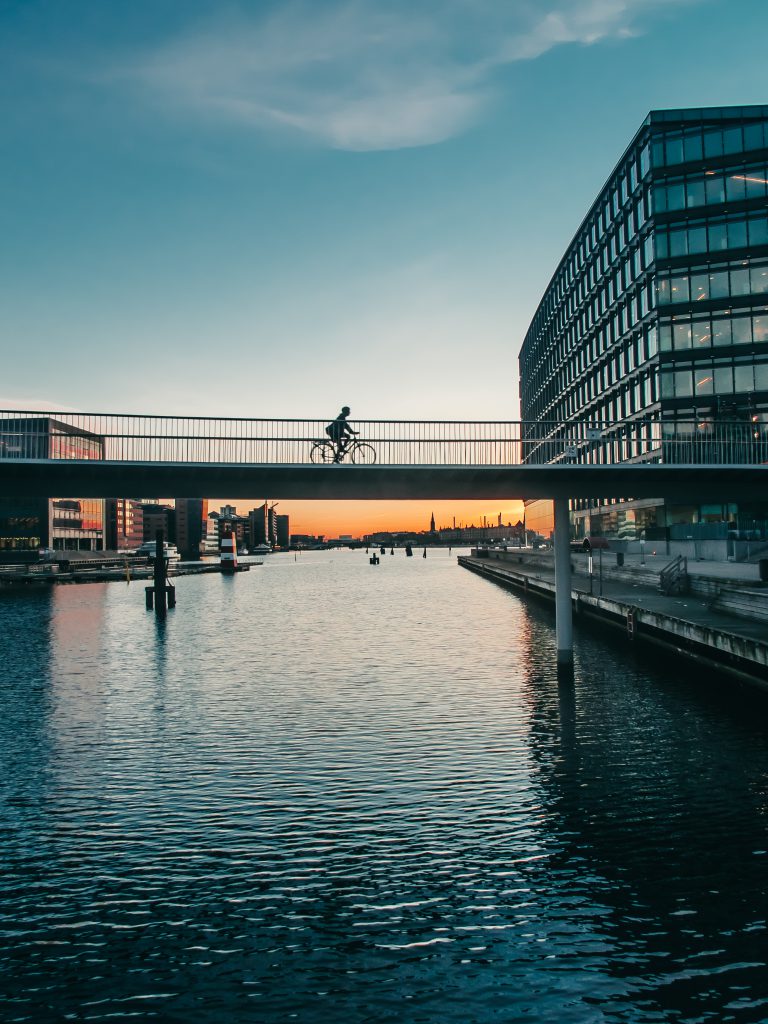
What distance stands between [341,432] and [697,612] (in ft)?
66.4

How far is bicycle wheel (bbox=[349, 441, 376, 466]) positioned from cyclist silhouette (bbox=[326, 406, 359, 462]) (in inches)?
13.7

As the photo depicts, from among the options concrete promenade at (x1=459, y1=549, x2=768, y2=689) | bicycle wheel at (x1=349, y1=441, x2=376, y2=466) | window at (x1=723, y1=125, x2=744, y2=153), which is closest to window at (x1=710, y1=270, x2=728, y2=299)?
window at (x1=723, y1=125, x2=744, y2=153)

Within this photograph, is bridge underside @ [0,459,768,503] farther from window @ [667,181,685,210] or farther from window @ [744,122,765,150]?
window @ [744,122,765,150]

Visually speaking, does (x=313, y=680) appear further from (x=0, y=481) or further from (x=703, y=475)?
(x=703, y=475)

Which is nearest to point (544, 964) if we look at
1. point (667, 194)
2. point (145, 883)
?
point (145, 883)

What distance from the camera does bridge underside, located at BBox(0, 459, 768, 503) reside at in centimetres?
2567

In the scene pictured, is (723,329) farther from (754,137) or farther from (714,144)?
(754,137)

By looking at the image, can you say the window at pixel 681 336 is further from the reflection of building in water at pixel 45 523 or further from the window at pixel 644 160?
the reflection of building in water at pixel 45 523

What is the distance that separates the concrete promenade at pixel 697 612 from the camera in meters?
27.4

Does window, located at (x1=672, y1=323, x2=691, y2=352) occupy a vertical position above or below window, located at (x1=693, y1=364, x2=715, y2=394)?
above

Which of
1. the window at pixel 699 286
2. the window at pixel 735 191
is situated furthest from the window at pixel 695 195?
Answer: the window at pixel 699 286

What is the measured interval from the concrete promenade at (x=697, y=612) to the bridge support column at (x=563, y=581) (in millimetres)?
4738

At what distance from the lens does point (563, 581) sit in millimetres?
31328

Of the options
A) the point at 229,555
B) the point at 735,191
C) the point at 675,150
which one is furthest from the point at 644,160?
the point at 229,555
